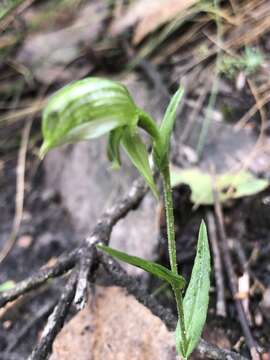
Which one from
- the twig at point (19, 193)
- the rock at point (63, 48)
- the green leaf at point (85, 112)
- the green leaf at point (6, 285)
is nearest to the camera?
the green leaf at point (85, 112)

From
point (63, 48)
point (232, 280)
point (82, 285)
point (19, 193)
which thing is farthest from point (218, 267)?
point (63, 48)

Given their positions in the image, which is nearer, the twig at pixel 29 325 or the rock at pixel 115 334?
the rock at pixel 115 334

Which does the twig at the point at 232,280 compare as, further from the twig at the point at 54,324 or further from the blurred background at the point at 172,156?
the twig at the point at 54,324

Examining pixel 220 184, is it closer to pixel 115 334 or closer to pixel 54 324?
pixel 115 334

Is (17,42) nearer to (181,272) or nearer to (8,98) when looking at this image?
(8,98)

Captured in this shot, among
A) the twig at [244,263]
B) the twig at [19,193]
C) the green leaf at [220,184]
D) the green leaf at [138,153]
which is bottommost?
A: the twig at [244,263]

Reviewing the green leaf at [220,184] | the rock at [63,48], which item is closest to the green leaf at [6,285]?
the green leaf at [220,184]

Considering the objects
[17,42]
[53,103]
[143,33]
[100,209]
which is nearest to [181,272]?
[100,209]
